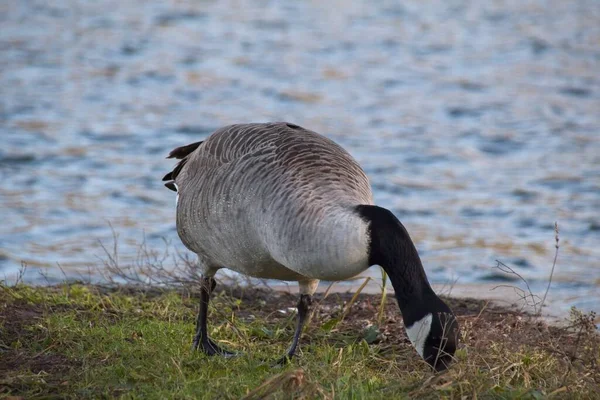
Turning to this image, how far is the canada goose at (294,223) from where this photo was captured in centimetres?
502

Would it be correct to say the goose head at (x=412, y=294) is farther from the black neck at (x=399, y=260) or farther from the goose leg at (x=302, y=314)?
the goose leg at (x=302, y=314)

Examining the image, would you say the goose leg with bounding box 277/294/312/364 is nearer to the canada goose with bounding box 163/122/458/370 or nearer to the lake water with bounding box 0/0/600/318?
the canada goose with bounding box 163/122/458/370

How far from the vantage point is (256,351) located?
613 centimetres

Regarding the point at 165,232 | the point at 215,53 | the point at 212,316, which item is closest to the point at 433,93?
the point at 215,53

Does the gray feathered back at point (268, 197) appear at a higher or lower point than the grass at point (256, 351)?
higher

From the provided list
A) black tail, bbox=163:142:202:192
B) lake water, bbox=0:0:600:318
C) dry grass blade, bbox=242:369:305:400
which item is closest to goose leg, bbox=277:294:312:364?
dry grass blade, bbox=242:369:305:400

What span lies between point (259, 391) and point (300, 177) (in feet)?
4.39

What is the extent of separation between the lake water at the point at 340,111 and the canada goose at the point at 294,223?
10.8ft

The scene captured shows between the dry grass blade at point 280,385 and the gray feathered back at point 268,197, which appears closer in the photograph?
the dry grass blade at point 280,385

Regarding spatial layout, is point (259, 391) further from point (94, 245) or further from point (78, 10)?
point (78, 10)

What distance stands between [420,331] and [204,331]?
5.66ft

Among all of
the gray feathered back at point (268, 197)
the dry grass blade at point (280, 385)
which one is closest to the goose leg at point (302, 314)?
the gray feathered back at point (268, 197)

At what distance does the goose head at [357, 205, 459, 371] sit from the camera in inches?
194

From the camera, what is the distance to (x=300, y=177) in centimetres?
549
